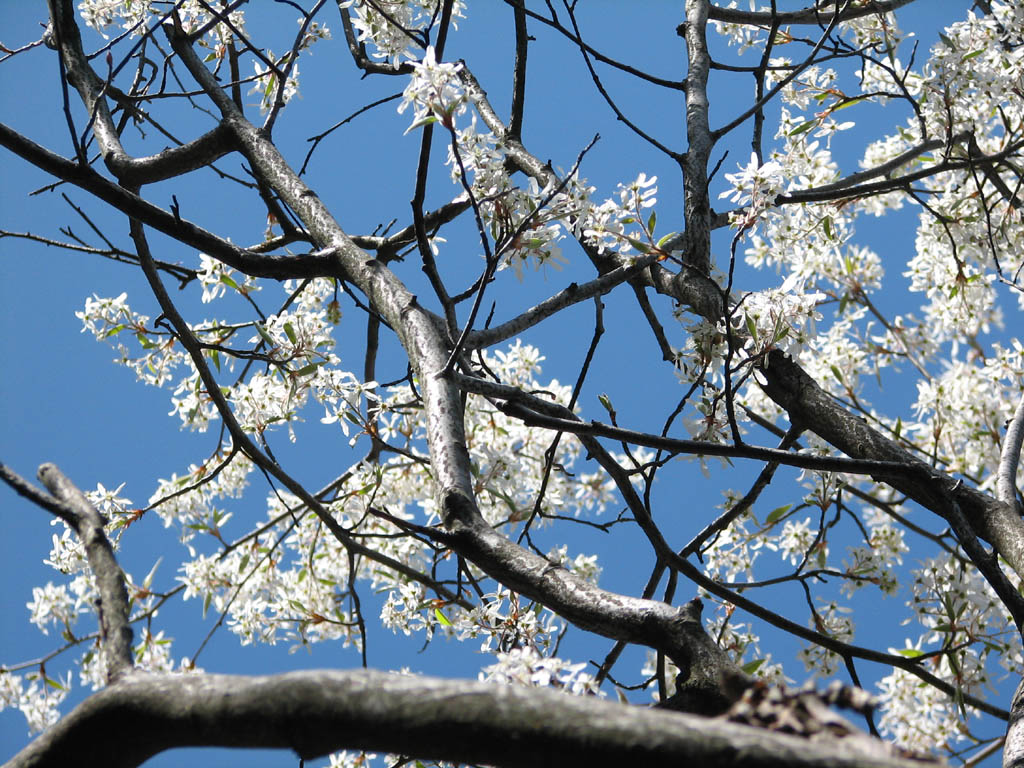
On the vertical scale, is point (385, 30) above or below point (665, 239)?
above

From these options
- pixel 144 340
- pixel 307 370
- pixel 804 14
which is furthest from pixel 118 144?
pixel 804 14

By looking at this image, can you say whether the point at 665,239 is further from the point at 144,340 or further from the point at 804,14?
the point at 144,340

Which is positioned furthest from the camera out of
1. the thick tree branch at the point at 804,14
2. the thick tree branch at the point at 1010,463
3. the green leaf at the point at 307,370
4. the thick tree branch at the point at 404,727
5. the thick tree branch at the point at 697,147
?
the thick tree branch at the point at 804,14

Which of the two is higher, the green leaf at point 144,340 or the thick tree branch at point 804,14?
the thick tree branch at point 804,14

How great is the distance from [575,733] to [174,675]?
1.11 ft

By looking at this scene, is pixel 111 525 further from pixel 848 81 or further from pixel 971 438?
pixel 848 81

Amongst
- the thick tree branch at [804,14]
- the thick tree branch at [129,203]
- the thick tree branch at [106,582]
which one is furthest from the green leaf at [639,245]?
the thick tree branch at [804,14]

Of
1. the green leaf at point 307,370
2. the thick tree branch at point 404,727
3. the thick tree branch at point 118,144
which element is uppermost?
the thick tree branch at point 118,144

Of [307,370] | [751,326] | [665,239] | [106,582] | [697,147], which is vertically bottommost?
[106,582]

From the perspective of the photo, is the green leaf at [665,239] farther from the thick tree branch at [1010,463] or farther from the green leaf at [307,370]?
the green leaf at [307,370]

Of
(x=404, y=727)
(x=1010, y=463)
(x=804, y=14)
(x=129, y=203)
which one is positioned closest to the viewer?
(x=404, y=727)

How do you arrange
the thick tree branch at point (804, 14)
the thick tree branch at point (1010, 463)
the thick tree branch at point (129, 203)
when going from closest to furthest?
the thick tree branch at point (129, 203) < the thick tree branch at point (1010, 463) < the thick tree branch at point (804, 14)

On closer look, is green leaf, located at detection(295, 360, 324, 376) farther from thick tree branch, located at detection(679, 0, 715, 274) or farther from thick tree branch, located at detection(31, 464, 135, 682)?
thick tree branch, located at detection(31, 464, 135, 682)

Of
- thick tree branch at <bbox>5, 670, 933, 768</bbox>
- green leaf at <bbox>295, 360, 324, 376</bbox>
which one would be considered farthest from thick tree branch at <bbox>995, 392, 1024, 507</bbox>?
green leaf at <bbox>295, 360, 324, 376</bbox>
